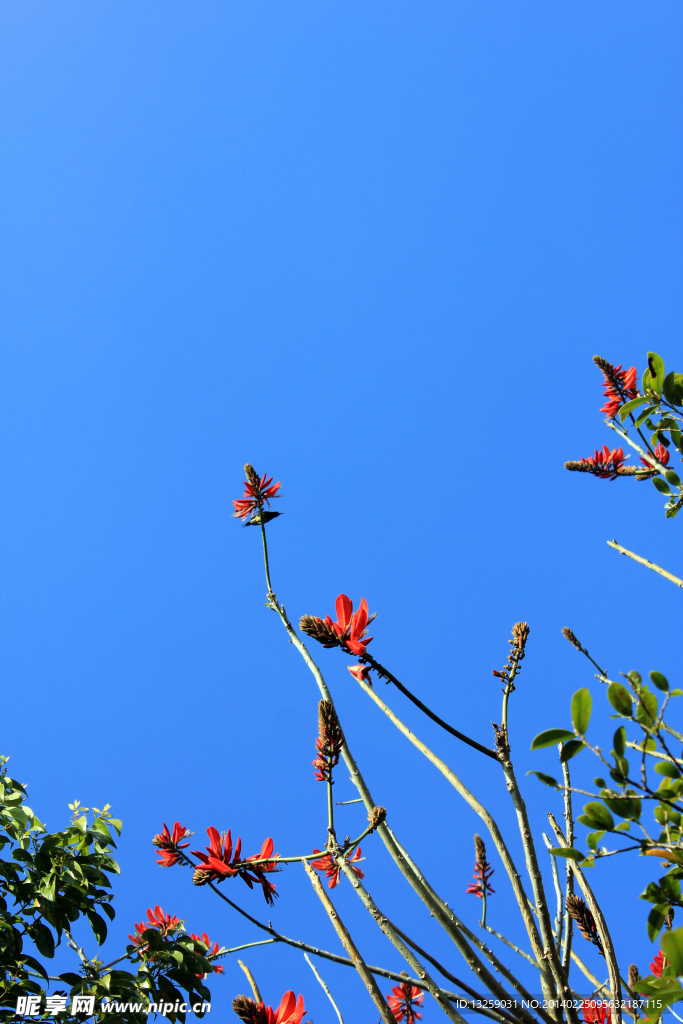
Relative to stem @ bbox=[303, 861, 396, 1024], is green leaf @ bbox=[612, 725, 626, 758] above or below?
above

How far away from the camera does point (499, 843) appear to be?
4.30ft

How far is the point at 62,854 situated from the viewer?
91.0 inches

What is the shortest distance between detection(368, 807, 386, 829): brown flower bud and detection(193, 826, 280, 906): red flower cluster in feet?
1.47

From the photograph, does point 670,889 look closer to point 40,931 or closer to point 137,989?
point 137,989

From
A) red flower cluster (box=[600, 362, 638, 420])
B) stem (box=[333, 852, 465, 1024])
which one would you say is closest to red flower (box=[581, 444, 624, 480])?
red flower cluster (box=[600, 362, 638, 420])

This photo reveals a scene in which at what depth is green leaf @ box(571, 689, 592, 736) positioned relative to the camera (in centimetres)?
122

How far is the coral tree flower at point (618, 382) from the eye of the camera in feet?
10.5


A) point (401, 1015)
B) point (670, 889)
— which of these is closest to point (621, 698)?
point (670, 889)

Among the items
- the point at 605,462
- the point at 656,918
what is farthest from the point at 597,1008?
the point at 605,462

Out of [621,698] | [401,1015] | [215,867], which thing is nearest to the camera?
[621,698]

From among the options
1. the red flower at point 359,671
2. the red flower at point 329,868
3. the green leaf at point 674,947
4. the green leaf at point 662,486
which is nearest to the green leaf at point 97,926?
the red flower at point 329,868

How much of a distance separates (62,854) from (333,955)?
1.52 m

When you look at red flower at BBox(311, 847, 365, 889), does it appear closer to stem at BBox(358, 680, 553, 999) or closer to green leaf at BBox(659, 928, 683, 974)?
stem at BBox(358, 680, 553, 999)

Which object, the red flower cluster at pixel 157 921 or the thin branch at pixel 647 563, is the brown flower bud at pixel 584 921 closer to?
the thin branch at pixel 647 563
